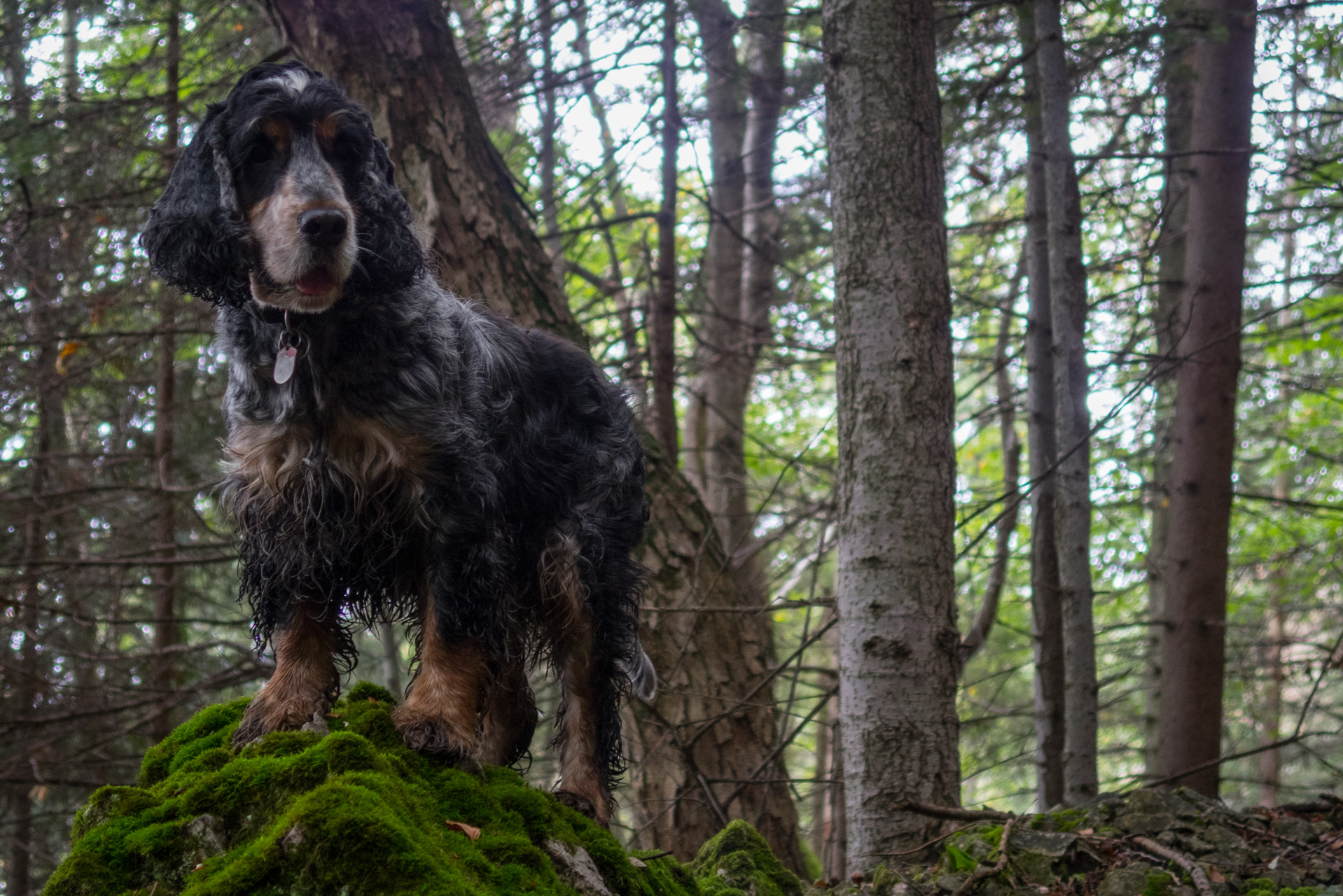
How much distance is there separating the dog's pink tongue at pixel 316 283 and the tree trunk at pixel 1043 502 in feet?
14.2

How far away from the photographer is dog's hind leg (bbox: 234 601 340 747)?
306 centimetres

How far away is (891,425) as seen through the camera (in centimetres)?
421

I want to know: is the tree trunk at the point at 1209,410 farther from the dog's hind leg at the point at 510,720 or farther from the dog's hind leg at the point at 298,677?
the dog's hind leg at the point at 298,677

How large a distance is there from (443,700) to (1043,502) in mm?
4405

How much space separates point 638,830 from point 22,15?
732 centimetres

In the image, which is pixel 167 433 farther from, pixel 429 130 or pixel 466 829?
pixel 466 829

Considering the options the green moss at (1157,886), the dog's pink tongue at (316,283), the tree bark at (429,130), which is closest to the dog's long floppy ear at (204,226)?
the dog's pink tongue at (316,283)

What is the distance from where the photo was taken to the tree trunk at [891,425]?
160 inches

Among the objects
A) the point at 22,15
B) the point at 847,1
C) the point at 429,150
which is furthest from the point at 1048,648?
the point at 22,15

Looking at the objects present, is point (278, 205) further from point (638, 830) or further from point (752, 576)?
point (752, 576)

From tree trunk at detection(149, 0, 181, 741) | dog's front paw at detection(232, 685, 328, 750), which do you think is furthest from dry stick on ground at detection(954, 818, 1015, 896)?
tree trunk at detection(149, 0, 181, 741)

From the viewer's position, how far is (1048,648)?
5992mm

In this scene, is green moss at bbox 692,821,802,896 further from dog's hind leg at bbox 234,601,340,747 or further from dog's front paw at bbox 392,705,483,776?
dog's hind leg at bbox 234,601,340,747

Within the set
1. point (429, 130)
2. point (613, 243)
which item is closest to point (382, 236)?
point (429, 130)
